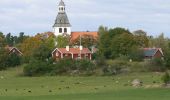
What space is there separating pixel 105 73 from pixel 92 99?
50908mm

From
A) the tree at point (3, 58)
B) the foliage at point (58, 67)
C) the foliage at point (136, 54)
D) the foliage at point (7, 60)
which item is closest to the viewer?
the foliage at point (58, 67)

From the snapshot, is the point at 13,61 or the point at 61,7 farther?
the point at 61,7

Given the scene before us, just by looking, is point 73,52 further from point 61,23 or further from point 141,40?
point 61,23

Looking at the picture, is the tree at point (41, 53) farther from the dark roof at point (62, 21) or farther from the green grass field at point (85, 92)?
the dark roof at point (62, 21)

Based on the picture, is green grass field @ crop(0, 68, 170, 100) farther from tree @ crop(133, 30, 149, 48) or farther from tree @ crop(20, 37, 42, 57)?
tree @ crop(133, 30, 149, 48)

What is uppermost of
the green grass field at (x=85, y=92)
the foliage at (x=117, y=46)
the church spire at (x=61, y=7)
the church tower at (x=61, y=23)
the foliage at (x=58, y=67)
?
the church spire at (x=61, y=7)

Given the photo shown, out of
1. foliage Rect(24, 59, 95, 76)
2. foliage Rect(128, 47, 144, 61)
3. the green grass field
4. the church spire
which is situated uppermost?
the church spire

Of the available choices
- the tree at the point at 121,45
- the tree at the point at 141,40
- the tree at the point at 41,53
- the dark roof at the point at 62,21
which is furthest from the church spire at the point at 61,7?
the tree at the point at 41,53

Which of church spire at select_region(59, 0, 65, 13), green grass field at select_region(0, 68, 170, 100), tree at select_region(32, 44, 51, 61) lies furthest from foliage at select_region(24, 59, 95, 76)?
church spire at select_region(59, 0, 65, 13)

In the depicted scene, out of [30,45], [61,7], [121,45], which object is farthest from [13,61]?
[61,7]

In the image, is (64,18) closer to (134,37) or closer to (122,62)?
(134,37)

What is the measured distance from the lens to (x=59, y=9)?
19025 centimetres

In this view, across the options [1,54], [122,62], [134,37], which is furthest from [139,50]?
[1,54]

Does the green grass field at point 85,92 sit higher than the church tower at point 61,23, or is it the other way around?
the church tower at point 61,23
